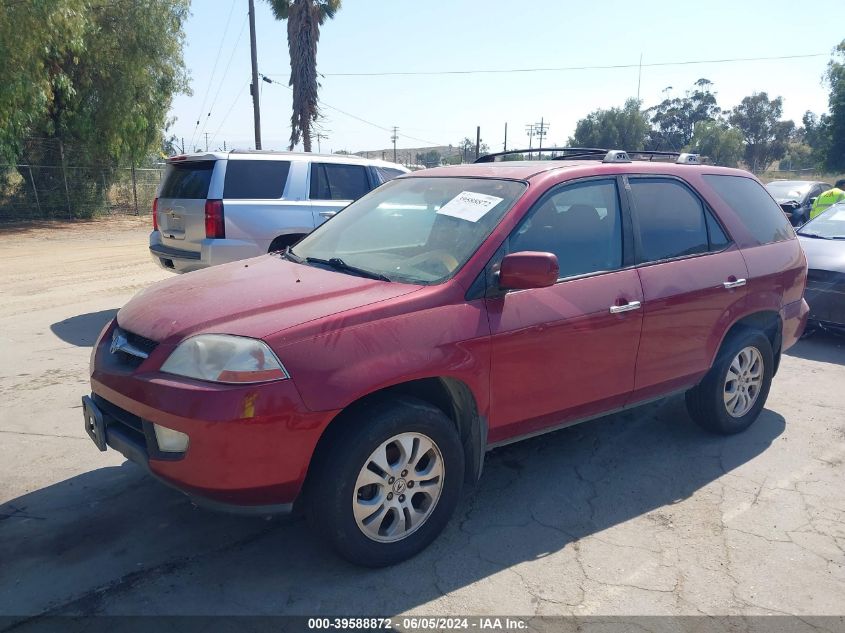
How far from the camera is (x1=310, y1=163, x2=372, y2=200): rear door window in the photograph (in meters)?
8.46

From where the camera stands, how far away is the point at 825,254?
766cm

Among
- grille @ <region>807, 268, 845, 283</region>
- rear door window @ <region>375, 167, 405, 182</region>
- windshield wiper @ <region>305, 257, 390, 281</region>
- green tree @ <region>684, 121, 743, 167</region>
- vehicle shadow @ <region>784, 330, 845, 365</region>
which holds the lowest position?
vehicle shadow @ <region>784, 330, 845, 365</region>

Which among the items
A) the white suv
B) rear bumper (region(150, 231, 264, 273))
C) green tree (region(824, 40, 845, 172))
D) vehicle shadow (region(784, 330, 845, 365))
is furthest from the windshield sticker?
green tree (region(824, 40, 845, 172))

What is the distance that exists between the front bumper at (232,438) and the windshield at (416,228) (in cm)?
99

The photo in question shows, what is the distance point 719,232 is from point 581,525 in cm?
226

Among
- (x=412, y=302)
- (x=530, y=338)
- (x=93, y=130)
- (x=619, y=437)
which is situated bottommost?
(x=619, y=437)

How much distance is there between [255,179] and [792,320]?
568cm

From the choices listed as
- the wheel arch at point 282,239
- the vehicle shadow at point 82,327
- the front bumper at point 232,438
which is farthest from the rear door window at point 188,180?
the front bumper at point 232,438

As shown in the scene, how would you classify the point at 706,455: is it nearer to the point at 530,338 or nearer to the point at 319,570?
the point at 530,338

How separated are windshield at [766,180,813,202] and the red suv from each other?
468 inches

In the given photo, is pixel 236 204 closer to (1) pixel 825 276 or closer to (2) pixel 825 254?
(1) pixel 825 276

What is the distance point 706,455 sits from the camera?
4586mm

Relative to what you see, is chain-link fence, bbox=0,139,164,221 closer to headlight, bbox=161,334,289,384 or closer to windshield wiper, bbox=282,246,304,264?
windshield wiper, bbox=282,246,304,264

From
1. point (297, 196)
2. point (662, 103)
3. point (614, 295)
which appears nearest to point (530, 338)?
point (614, 295)
